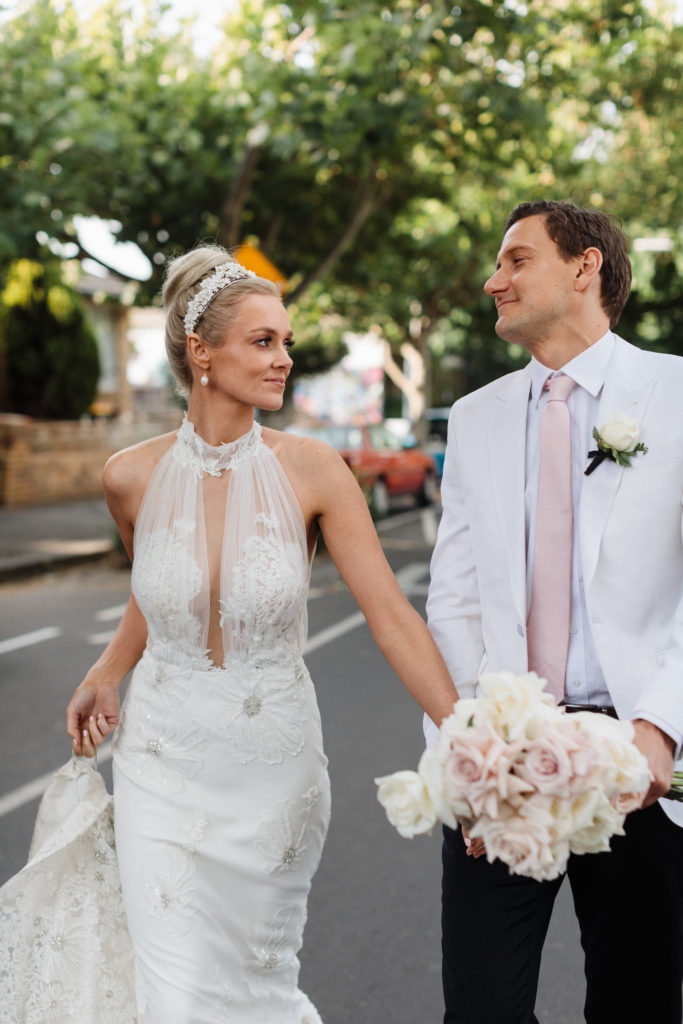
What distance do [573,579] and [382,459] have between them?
16.9m

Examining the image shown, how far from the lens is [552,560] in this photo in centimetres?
236

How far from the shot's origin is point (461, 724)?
1.74 metres

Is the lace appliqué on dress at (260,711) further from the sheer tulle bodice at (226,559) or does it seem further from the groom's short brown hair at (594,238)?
the groom's short brown hair at (594,238)

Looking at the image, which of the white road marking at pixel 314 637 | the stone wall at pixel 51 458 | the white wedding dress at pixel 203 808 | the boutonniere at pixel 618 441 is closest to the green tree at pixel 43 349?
the stone wall at pixel 51 458

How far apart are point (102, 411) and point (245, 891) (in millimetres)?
32619

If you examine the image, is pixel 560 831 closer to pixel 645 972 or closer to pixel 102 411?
pixel 645 972

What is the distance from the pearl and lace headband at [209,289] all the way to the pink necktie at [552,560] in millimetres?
944

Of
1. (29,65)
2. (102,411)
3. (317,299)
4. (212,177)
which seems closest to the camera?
(29,65)

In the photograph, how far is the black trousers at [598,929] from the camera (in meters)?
2.34

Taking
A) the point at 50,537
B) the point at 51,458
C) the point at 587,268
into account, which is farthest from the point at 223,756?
the point at 51,458

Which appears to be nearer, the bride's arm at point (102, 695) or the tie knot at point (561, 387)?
the tie knot at point (561, 387)

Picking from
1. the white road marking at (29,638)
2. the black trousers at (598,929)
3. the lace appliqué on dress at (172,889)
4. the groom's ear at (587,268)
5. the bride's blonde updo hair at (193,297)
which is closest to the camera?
the black trousers at (598,929)

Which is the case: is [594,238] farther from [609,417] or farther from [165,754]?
[165,754]

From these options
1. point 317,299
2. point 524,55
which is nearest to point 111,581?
point 524,55
